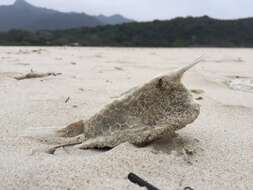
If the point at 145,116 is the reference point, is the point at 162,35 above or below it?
below

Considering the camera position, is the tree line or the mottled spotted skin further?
the tree line

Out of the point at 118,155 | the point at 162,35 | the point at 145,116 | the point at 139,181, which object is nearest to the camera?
the point at 139,181

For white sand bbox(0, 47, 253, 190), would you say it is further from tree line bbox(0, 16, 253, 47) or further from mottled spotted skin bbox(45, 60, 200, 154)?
tree line bbox(0, 16, 253, 47)

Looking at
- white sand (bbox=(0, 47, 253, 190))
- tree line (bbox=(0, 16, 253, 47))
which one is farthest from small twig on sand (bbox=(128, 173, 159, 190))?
tree line (bbox=(0, 16, 253, 47))

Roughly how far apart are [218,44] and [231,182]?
16264 mm

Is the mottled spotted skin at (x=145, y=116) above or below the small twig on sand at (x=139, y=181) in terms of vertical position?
above

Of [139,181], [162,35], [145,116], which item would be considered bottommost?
[162,35]

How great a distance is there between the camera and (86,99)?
362 cm

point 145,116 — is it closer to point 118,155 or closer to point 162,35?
point 118,155

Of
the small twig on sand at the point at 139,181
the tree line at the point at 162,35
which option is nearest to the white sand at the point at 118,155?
the small twig on sand at the point at 139,181

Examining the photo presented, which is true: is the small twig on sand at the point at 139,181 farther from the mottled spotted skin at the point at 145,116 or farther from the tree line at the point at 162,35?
the tree line at the point at 162,35

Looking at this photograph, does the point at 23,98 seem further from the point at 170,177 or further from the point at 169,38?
the point at 169,38

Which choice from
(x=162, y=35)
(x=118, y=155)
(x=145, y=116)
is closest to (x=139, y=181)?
(x=118, y=155)

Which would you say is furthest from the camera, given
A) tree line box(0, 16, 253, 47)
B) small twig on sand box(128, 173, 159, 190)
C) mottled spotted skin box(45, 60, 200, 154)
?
tree line box(0, 16, 253, 47)
